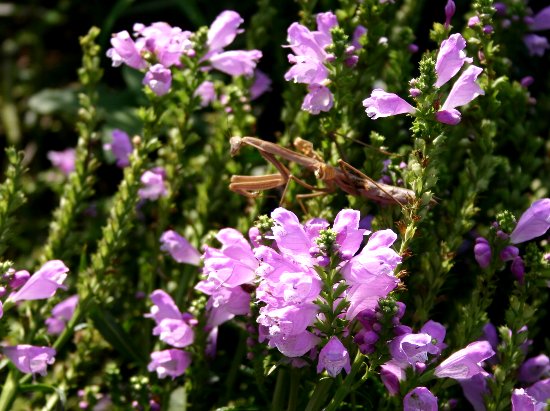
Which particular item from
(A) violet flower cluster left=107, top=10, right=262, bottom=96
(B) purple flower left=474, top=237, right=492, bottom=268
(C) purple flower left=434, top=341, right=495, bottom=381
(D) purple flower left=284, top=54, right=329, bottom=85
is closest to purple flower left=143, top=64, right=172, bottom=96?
(A) violet flower cluster left=107, top=10, right=262, bottom=96

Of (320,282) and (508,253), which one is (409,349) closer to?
(320,282)

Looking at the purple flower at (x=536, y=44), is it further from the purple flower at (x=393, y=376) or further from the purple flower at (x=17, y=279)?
the purple flower at (x=17, y=279)

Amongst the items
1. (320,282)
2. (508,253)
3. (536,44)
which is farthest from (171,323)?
(536,44)

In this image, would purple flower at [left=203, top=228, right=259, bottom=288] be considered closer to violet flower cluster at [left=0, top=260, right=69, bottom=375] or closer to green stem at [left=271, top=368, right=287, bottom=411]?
green stem at [left=271, top=368, right=287, bottom=411]

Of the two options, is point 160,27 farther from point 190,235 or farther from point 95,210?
point 95,210

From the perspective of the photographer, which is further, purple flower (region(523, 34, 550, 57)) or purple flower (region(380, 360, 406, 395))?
purple flower (region(523, 34, 550, 57))

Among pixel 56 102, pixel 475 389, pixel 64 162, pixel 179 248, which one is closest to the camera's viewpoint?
pixel 475 389
